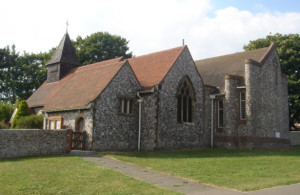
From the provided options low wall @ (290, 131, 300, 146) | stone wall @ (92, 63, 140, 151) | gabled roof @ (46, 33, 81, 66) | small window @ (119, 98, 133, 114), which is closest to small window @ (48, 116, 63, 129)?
stone wall @ (92, 63, 140, 151)

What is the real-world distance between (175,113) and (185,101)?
178 cm

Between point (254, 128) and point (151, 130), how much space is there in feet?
28.1

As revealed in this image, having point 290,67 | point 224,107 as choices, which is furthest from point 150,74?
point 290,67

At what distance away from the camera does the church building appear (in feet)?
73.7

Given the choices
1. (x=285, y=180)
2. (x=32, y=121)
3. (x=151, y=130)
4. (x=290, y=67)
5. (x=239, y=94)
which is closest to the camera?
(x=285, y=180)

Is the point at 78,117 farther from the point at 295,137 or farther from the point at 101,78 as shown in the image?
the point at 295,137

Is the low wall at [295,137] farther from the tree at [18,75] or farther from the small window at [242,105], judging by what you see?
the tree at [18,75]

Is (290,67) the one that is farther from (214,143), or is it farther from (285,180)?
(285,180)

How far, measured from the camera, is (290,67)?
38781 mm

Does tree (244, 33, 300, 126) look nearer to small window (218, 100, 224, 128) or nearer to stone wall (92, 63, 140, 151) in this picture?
small window (218, 100, 224, 128)

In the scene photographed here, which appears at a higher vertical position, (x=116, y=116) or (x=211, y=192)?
(x=116, y=116)

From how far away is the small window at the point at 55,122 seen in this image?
23.9 m

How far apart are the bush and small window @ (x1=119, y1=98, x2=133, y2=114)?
7136 millimetres

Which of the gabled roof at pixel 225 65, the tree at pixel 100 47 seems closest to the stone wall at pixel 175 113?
the gabled roof at pixel 225 65
